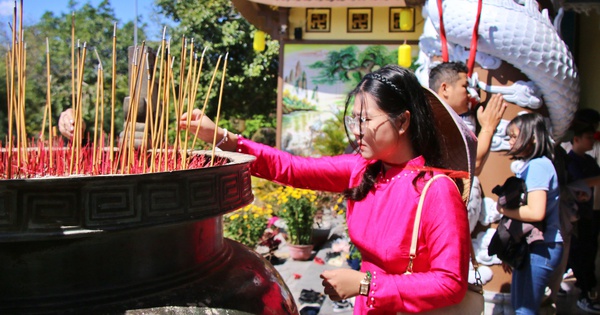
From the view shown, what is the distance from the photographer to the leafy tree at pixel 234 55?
38.9ft

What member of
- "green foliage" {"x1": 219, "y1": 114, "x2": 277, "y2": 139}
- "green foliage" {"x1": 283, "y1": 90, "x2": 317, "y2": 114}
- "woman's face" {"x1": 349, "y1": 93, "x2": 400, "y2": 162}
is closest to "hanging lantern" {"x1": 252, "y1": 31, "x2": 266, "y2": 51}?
"green foliage" {"x1": 283, "y1": 90, "x2": 317, "y2": 114}

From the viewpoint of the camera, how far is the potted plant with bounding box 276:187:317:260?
16.3 feet

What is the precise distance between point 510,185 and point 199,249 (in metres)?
1.82

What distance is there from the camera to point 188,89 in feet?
4.42

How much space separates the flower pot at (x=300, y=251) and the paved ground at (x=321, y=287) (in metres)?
0.05

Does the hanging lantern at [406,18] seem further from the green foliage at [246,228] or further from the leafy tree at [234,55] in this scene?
the green foliage at [246,228]

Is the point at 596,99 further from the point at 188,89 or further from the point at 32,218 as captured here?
the point at 32,218

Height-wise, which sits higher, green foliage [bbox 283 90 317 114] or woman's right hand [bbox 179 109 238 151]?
green foliage [bbox 283 90 317 114]

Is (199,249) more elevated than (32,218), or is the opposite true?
(32,218)

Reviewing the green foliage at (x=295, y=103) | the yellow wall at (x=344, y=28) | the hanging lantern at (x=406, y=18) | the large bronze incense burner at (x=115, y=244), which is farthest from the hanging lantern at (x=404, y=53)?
the large bronze incense burner at (x=115, y=244)

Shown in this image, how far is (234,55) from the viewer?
40.7 ft

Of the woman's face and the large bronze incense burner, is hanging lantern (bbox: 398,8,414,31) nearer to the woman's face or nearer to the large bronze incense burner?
the woman's face

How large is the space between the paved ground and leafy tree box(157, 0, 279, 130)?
6.91m

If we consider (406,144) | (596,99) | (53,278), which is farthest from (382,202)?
(596,99)
